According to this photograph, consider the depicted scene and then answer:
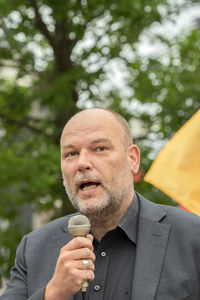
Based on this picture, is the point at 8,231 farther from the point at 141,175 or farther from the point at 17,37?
the point at 17,37

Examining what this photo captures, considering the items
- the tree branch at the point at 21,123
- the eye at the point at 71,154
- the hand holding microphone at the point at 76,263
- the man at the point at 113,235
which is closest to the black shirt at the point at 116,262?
the man at the point at 113,235

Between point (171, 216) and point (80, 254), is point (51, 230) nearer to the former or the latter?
point (171, 216)

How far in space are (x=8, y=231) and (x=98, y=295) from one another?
890 centimetres

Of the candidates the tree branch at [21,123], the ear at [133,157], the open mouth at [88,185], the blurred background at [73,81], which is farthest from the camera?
the tree branch at [21,123]

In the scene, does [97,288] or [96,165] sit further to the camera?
[96,165]

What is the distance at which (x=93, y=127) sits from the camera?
137 inches

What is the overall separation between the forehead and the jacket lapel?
51 centimetres

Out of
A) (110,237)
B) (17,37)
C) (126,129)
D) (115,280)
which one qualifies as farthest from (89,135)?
(17,37)

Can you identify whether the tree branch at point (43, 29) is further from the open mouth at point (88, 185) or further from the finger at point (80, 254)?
the finger at point (80, 254)

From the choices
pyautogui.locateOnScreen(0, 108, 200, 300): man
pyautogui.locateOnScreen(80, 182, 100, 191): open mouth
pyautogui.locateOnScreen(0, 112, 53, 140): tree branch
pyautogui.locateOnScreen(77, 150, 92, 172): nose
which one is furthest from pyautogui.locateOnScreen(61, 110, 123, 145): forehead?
pyautogui.locateOnScreen(0, 112, 53, 140): tree branch

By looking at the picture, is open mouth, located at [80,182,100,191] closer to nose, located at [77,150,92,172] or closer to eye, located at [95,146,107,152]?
nose, located at [77,150,92,172]

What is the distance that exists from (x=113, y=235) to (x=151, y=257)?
299 mm

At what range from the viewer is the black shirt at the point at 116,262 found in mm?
3236

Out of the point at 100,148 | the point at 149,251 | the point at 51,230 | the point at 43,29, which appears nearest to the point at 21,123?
the point at 43,29
